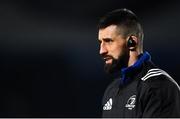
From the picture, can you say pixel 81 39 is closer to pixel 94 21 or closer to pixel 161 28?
pixel 94 21

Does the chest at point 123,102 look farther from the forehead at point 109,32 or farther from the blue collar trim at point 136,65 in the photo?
the forehead at point 109,32

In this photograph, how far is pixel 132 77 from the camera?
169 cm

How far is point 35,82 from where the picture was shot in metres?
4.55

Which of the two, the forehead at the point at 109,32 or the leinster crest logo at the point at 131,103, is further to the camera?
the forehead at the point at 109,32

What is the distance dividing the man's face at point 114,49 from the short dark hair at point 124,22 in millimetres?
31

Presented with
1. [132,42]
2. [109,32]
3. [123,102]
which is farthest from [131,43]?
[123,102]

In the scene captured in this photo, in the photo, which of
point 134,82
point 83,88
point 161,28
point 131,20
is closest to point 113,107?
point 134,82

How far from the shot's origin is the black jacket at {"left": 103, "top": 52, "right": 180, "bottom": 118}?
4.89 ft

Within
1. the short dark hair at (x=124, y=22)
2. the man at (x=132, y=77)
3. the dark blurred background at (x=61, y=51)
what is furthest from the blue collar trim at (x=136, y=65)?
the dark blurred background at (x=61, y=51)

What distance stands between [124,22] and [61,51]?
9.68 feet

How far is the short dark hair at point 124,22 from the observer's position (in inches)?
69.0

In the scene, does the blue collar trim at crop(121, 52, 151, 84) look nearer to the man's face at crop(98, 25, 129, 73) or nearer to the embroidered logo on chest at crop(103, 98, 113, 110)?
the man's face at crop(98, 25, 129, 73)

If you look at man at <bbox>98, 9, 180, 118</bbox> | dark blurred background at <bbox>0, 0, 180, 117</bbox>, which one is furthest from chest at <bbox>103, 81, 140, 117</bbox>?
dark blurred background at <bbox>0, 0, 180, 117</bbox>

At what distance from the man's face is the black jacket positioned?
0.04 meters
